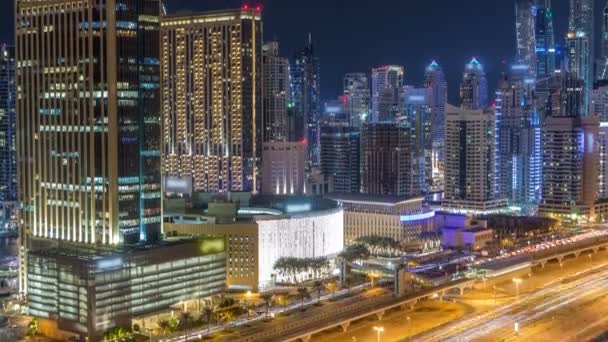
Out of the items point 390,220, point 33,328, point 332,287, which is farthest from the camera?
point 390,220

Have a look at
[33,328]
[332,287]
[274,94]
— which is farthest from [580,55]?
[33,328]

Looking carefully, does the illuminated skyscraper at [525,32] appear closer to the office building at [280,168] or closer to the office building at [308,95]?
the office building at [308,95]

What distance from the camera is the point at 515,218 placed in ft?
312

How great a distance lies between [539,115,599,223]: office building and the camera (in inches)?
3907

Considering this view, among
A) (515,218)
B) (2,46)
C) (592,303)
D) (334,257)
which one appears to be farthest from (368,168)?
(592,303)

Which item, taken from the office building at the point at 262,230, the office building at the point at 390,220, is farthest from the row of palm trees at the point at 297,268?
the office building at the point at 390,220

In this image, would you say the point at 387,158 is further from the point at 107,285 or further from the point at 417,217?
the point at 107,285

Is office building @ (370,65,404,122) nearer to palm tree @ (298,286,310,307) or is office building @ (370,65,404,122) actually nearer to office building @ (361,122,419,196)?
office building @ (361,122,419,196)

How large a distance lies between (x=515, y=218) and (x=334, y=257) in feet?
104

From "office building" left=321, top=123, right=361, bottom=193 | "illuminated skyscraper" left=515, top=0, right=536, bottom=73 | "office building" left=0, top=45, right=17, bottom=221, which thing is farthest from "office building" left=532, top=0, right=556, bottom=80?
"office building" left=0, top=45, right=17, bottom=221

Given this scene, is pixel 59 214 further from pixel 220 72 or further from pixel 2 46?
pixel 2 46

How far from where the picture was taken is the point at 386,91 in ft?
473

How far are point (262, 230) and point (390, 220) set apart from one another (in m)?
22.6

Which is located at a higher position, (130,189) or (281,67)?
(281,67)
